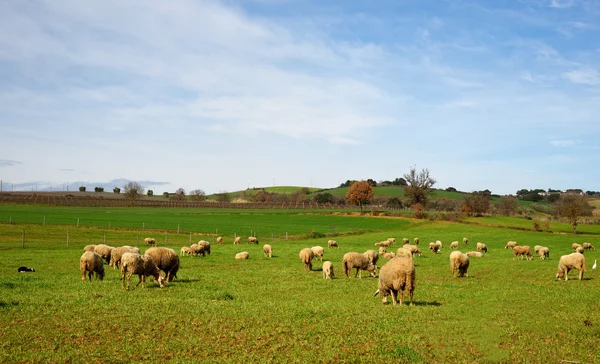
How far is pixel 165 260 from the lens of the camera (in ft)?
81.4

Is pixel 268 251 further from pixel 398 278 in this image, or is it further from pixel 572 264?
pixel 398 278

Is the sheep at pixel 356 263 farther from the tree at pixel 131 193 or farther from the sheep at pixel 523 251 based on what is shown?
the tree at pixel 131 193

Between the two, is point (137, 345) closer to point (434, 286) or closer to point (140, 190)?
point (434, 286)

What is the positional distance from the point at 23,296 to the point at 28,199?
142498 millimetres

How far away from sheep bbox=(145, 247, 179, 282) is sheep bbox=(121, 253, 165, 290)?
4.11 ft

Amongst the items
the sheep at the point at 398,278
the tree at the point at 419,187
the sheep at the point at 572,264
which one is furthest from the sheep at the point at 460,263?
the tree at the point at 419,187

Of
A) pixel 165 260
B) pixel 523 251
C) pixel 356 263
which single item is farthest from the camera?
pixel 523 251

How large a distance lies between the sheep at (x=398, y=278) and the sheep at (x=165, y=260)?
37.6ft

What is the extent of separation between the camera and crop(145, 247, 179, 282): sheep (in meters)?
24.6

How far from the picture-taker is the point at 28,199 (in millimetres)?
142375

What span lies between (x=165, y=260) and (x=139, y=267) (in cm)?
274

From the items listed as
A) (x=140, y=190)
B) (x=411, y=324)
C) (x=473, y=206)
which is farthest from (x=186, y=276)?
(x=140, y=190)

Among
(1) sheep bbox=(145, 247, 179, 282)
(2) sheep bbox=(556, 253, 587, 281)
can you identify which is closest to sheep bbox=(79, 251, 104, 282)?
(1) sheep bbox=(145, 247, 179, 282)

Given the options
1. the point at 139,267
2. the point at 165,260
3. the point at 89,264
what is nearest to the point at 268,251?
the point at 165,260
